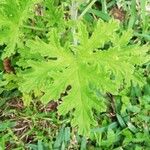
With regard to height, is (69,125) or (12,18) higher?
(12,18)

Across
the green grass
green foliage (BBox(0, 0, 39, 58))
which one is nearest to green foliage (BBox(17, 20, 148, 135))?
green foliage (BBox(0, 0, 39, 58))

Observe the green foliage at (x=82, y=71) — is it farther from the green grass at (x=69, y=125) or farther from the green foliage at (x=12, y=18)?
the green grass at (x=69, y=125)

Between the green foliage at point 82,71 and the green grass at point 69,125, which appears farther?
the green grass at point 69,125

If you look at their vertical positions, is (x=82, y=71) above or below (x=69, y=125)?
above

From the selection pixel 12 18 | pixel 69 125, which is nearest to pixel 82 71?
pixel 12 18

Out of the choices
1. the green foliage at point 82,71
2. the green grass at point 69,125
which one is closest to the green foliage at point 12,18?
the green foliage at point 82,71

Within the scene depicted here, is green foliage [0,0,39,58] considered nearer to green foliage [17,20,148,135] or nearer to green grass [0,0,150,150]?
green foliage [17,20,148,135]

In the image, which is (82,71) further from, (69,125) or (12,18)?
(69,125)

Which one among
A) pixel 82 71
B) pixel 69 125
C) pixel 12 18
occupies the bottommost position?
pixel 69 125

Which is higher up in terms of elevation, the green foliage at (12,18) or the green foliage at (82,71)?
the green foliage at (12,18)

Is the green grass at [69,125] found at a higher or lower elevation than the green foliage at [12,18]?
lower

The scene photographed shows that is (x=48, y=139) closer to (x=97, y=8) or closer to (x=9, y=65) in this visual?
(x=9, y=65)

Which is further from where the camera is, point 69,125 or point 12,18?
point 69,125
